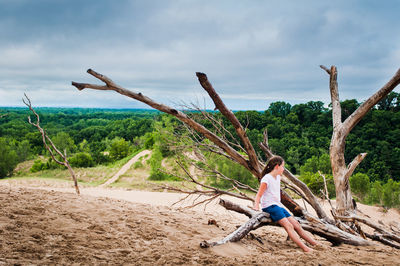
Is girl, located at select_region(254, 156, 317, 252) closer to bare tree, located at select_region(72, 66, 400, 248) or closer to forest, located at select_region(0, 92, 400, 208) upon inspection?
bare tree, located at select_region(72, 66, 400, 248)

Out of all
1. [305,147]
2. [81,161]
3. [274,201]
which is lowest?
[81,161]

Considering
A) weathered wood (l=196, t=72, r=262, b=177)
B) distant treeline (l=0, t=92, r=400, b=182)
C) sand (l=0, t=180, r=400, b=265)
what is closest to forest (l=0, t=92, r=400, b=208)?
distant treeline (l=0, t=92, r=400, b=182)

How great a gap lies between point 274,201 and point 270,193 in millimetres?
110

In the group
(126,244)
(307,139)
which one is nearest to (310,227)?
(126,244)

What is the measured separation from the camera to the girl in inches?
128

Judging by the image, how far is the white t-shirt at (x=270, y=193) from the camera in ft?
11.0

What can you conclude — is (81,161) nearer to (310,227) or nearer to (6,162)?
(6,162)

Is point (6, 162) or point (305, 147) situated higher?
point (305, 147)

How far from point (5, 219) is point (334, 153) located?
4628 millimetres

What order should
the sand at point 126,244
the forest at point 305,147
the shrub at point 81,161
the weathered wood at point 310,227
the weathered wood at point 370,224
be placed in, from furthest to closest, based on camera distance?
the shrub at point 81,161
the forest at point 305,147
the weathered wood at point 370,224
the weathered wood at point 310,227
the sand at point 126,244

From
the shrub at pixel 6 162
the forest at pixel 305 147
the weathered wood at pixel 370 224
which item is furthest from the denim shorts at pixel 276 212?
the shrub at pixel 6 162

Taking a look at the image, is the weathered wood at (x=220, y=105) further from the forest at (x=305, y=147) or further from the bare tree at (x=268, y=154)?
the forest at (x=305, y=147)

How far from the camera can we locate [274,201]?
11.0 ft

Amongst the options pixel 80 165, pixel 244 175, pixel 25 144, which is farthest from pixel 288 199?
pixel 25 144
